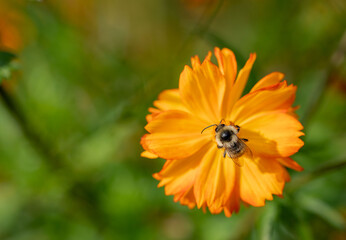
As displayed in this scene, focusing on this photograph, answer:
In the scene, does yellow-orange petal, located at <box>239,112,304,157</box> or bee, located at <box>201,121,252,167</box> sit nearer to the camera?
yellow-orange petal, located at <box>239,112,304,157</box>

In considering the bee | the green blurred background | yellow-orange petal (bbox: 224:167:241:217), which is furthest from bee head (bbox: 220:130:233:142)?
the green blurred background

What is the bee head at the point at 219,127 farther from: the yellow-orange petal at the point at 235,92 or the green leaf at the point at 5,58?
the green leaf at the point at 5,58

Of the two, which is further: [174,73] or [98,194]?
[174,73]

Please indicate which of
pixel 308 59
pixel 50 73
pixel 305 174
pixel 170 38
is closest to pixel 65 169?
pixel 50 73

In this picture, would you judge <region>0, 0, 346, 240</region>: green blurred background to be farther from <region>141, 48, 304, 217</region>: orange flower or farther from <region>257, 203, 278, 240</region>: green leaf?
<region>141, 48, 304, 217</region>: orange flower

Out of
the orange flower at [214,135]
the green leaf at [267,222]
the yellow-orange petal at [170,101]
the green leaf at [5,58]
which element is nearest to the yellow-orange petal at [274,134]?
the orange flower at [214,135]

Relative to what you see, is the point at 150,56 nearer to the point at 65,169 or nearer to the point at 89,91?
the point at 89,91

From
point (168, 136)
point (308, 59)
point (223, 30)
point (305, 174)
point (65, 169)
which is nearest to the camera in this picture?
point (168, 136)
